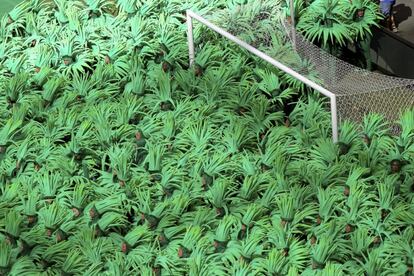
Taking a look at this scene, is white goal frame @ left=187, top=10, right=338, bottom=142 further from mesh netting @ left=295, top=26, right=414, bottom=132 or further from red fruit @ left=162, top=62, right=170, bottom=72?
red fruit @ left=162, top=62, right=170, bottom=72

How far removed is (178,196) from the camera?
30.2ft

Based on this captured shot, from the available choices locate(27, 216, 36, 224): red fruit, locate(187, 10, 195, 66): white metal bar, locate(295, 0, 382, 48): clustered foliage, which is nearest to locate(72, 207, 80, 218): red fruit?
locate(27, 216, 36, 224): red fruit

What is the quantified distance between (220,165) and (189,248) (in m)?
1.15

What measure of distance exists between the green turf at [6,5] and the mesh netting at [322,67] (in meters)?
3.09

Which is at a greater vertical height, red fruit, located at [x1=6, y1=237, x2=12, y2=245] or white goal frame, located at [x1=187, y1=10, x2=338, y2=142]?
white goal frame, located at [x1=187, y1=10, x2=338, y2=142]

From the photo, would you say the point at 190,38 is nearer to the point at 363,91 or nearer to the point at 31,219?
the point at 363,91

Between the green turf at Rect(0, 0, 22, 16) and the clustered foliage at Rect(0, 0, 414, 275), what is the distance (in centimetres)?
153

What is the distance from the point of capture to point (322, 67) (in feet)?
35.7

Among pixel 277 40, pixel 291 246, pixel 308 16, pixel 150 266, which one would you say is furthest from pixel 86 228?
pixel 308 16

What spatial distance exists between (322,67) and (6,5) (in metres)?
4.72

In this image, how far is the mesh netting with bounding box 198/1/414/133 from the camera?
32.7ft

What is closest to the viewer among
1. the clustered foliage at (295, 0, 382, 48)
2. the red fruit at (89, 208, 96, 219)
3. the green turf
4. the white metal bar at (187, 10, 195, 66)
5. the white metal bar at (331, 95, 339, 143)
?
the red fruit at (89, 208, 96, 219)

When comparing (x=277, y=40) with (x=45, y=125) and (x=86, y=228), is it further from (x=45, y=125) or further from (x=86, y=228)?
(x=86, y=228)

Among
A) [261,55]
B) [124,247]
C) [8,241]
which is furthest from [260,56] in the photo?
[8,241]
